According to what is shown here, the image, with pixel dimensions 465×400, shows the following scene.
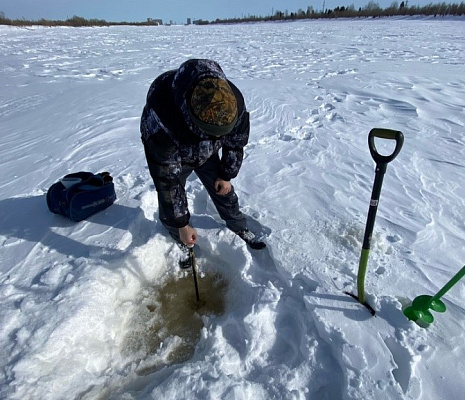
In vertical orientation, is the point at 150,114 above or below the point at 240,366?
above

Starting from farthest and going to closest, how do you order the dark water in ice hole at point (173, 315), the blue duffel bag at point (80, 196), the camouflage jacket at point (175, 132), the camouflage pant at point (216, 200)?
1. the blue duffel bag at point (80, 196)
2. the camouflage pant at point (216, 200)
3. the dark water in ice hole at point (173, 315)
4. the camouflage jacket at point (175, 132)

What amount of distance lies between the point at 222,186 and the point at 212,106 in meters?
0.96

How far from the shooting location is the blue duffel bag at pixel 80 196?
2430 mm

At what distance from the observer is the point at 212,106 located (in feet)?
4.36

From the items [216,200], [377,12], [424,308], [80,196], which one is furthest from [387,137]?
[377,12]

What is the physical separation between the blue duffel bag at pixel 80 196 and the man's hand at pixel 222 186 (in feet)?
3.22

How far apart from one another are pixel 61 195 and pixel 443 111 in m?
4.87

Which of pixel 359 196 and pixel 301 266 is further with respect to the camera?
pixel 359 196

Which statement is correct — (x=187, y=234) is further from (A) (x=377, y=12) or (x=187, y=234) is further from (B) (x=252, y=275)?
(A) (x=377, y=12)

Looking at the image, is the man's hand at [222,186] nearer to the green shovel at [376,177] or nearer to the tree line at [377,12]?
the green shovel at [376,177]

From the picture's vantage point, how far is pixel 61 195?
2.48 m

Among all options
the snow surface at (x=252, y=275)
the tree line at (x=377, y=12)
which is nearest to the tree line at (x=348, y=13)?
the tree line at (x=377, y=12)

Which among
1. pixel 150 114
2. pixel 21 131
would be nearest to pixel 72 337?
pixel 150 114

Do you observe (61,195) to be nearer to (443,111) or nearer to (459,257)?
(459,257)
